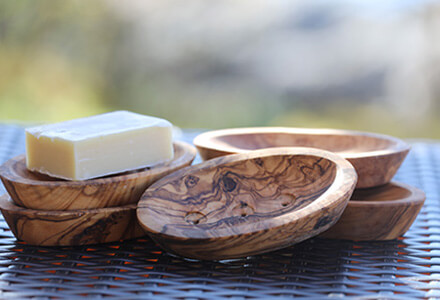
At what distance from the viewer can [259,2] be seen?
3230mm

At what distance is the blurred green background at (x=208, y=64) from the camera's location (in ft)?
10.4

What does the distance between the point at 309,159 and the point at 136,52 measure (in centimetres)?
263

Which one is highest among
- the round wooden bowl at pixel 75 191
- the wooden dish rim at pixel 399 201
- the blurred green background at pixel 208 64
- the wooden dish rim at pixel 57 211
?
the wooden dish rim at pixel 399 201

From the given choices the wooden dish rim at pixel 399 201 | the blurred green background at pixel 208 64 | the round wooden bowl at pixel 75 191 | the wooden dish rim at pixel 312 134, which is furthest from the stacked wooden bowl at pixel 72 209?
the blurred green background at pixel 208 64

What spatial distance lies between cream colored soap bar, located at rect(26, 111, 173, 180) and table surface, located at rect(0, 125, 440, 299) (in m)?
0.11

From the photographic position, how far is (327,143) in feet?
3.22

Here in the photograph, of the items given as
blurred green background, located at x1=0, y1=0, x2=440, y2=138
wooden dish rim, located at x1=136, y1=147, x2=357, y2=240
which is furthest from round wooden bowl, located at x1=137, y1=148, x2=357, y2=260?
blurred green background, located at x1=0, y1=0, x2=440, y2=138

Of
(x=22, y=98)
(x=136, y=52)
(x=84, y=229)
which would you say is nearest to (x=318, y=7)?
(x=136, y=52)

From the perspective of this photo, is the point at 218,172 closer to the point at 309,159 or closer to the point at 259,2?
the point at 309,159

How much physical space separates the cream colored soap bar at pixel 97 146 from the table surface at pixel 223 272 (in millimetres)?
106

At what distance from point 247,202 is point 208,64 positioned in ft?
8.39

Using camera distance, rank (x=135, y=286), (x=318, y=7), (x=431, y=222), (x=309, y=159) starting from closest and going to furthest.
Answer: (x=135, y=286), (x=309, y=159), (x=431, y=222), (x=318, y=7)

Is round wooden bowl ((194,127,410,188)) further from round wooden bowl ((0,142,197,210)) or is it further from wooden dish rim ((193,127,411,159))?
round wooden bowl ((0,142,197,210))

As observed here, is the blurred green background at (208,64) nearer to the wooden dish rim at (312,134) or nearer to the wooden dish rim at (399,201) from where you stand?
the wooden dish rim at (312,134)
